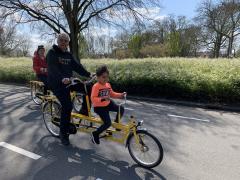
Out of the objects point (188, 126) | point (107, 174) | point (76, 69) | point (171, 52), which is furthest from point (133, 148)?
point (171, 52)

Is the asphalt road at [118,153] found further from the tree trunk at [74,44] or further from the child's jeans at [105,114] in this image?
the tree trunk at [74,44]

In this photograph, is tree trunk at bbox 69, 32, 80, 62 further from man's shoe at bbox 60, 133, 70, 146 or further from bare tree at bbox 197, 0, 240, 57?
bare tree at bbox 197, 0, 240, 57

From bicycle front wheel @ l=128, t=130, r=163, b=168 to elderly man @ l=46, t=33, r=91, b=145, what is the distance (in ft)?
3.81

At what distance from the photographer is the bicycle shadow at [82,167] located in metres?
3.44

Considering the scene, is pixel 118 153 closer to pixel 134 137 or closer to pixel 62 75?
pixel 134 137

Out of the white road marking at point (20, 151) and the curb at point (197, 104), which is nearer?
the white road marking at point (20, 151)

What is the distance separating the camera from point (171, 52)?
43750mm

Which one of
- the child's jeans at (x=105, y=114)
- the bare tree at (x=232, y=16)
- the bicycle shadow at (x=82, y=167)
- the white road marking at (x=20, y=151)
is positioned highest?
the bare tree at (x=232, y=16)

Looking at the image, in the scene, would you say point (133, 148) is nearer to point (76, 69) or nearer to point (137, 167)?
point (137, 167)

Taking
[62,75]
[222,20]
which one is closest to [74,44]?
[62,75]

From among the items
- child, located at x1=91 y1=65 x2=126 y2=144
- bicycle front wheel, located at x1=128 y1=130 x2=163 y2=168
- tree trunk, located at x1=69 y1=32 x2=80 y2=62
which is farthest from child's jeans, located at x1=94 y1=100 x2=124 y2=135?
tree trunk, located at x1=69 y1=32 x2=80 y2=62

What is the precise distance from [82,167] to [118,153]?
72cm

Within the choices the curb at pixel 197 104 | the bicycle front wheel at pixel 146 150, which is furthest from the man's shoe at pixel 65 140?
the curb at pixel 197 104

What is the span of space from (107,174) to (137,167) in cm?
49
